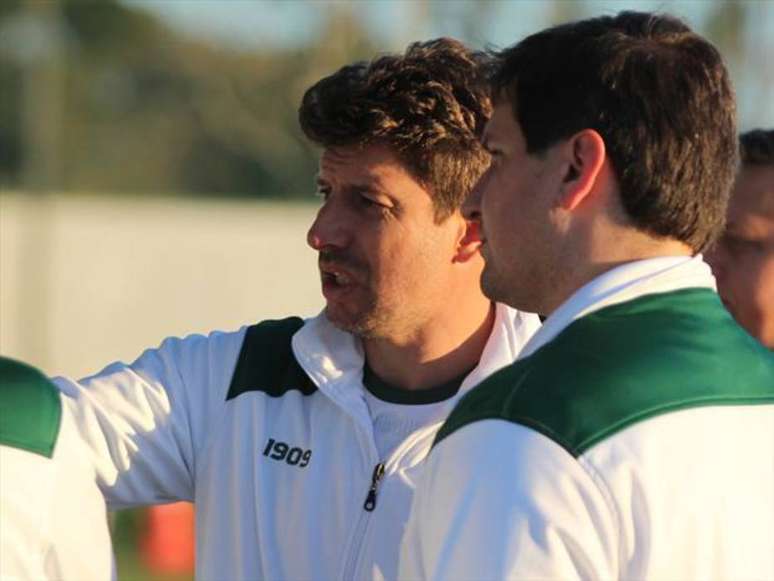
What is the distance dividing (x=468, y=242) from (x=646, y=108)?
119 cm

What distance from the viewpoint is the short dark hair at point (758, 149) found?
4.15m

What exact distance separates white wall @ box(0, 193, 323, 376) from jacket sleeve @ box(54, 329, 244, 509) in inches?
503

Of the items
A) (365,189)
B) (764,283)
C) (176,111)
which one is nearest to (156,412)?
(365,189)

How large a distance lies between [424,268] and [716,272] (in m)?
0.88

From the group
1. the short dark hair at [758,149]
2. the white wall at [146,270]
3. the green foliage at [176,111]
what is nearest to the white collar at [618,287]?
the short dark hair at [758,149]

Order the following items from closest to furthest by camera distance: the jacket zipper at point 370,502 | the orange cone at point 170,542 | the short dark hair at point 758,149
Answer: the jacket zipper at point 370,502 < the short dark hair at point 758,149 < the orange cone at point 170,542

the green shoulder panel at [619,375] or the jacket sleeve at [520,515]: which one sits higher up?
the green shoulder panel at [619,375]

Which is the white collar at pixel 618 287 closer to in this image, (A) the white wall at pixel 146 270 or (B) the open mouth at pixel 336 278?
(B) the open mouth at pixel 336 278

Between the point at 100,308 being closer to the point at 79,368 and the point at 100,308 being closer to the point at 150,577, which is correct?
the point at 79,368

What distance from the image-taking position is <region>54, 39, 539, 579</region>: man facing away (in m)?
3.22

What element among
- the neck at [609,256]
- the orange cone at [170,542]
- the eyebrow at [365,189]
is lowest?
the orange cone at [170,542]

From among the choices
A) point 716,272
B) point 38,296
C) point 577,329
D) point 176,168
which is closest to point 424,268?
point 716,272

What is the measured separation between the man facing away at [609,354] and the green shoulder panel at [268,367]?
32.6 inches

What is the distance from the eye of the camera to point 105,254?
16.9 metres
